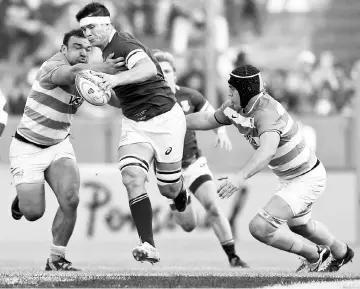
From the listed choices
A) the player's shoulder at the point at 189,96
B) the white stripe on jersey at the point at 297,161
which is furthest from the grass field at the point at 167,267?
the player's shoulder at the point at 189,96

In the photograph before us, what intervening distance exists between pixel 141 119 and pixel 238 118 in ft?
2.94

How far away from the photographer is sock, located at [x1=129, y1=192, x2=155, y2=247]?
908cm

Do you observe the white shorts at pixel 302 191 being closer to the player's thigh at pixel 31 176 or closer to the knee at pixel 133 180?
the knee at pixel 133 180

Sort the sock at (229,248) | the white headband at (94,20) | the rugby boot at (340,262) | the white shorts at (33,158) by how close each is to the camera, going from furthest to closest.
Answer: the sock at (229,248)
the rugby boot at (340,262)
the white shorts at (33,158)
the white headband at (94,20)

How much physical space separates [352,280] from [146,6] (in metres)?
13.9

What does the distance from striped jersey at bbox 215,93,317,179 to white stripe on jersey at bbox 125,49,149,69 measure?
932mm

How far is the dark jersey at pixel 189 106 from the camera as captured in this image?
11.8 meters

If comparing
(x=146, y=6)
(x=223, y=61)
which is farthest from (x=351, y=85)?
(x=146, y=6)

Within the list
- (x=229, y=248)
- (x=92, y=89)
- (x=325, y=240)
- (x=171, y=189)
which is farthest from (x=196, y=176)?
(x=92, y=89)

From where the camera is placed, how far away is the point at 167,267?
1104 centimetres

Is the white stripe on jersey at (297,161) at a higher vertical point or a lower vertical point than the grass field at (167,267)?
higher

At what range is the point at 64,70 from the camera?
9453 mm

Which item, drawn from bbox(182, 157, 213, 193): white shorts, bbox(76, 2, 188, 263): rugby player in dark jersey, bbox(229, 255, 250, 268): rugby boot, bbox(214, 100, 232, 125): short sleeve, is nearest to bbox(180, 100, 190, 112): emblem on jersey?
bbox(182, 157, 213, 193): white shorts

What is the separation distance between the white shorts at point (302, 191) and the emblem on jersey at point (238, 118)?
803 mm
